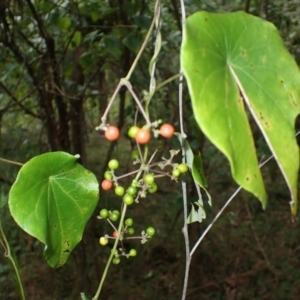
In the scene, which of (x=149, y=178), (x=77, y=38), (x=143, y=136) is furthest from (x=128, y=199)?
(x=77, y=38)

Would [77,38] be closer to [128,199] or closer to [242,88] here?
[128,199]

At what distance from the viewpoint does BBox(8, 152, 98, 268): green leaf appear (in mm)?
742

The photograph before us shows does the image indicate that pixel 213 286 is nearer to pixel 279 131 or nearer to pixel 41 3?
pixel 41 3

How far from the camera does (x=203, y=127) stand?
1.45ft

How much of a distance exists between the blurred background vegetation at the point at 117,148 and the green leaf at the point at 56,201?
2.94 feet

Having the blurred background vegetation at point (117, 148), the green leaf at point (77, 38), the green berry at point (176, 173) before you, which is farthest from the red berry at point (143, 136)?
the green leaf at point (77, 38)

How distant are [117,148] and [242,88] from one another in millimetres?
2227

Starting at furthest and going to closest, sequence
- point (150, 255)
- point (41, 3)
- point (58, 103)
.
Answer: point (150, 255)
point (58, 103)
point (41, 3)

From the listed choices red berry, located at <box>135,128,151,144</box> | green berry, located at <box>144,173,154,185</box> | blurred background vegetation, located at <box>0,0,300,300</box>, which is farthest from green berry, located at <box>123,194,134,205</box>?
blurred background vegetation, located at <box>0,0,300,300</box>

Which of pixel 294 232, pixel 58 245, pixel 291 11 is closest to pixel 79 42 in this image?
pixel 291 11

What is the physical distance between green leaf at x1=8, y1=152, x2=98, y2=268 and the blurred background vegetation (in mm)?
895

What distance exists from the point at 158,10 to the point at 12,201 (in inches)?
13.4

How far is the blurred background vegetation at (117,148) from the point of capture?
74.3 inches

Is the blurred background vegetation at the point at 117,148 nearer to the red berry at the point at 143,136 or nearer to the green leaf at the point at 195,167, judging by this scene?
the green leaf at the point at 195,167
